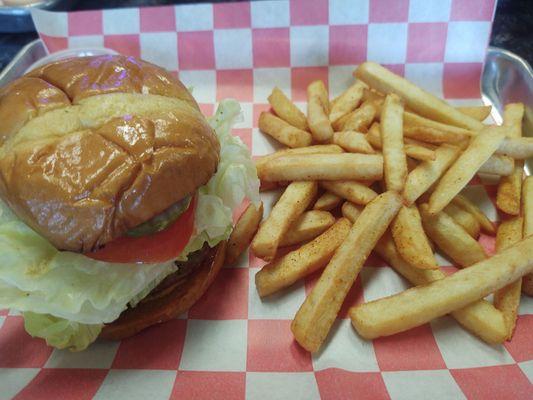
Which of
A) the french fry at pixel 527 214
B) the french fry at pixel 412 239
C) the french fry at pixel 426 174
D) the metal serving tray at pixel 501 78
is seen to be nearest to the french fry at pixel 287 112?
the french fry at pixel 426 174

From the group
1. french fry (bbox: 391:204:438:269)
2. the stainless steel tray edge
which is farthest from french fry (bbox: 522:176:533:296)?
the stainless steel tray edge

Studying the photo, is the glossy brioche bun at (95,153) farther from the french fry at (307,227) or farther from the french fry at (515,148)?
the french fry at (515,148)

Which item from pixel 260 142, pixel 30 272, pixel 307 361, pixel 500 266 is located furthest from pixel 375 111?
pixel 30 272

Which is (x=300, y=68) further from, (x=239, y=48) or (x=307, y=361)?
(x=307, y=361)

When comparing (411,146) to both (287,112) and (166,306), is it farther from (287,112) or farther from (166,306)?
(166,306)

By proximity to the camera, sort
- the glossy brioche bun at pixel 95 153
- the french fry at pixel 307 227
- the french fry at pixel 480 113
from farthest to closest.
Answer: the french fry at pixel 480 113
the french fry at pixel 307 227
the glossy brioche bun at pixel 95 153

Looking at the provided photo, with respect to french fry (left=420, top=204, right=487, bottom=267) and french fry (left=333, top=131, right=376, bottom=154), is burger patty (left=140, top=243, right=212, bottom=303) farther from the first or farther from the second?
french fry (left=420, top=204, right=487, bottom=267)
